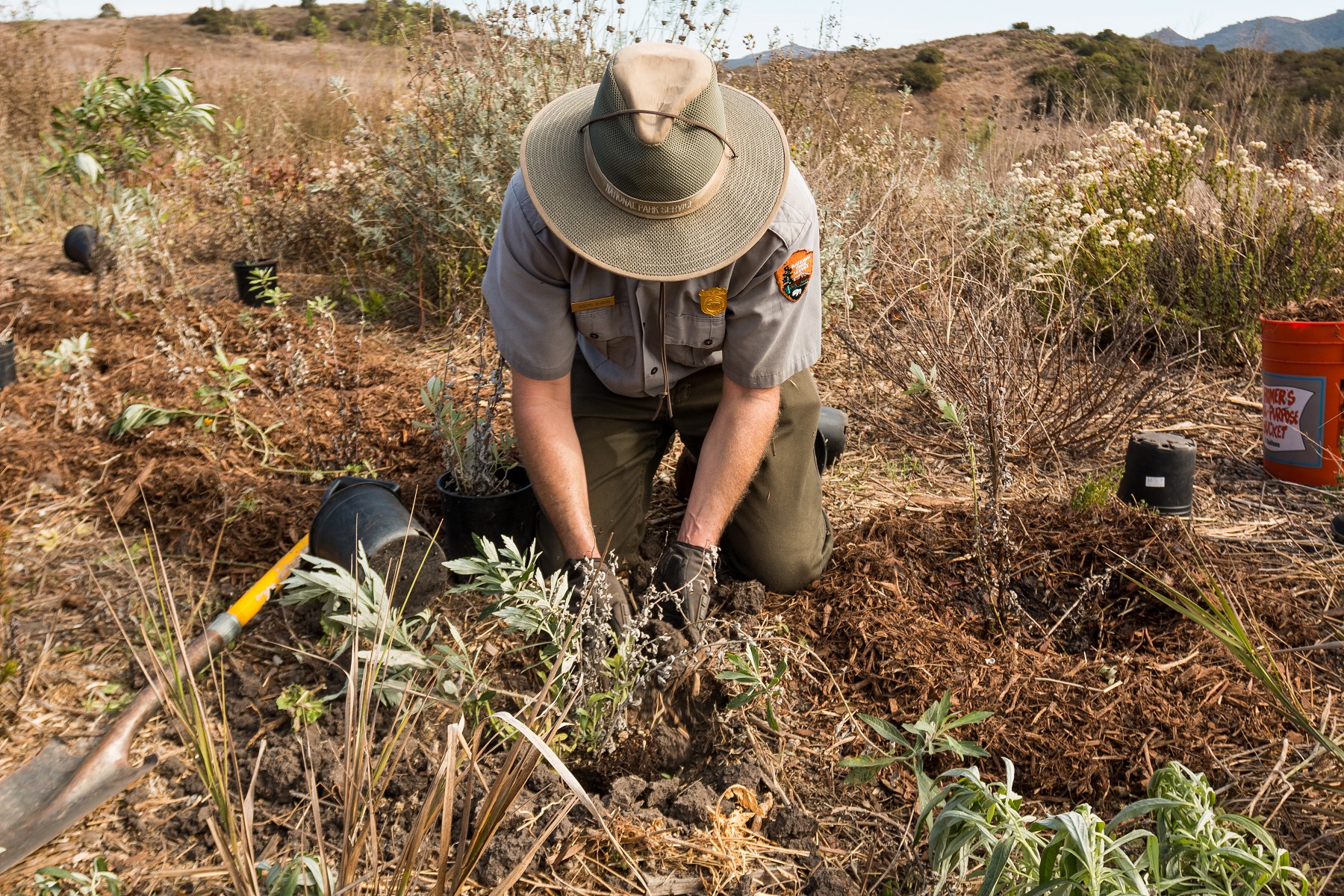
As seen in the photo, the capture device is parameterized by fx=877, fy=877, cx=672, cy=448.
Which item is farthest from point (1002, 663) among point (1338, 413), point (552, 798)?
point (1338, 413)

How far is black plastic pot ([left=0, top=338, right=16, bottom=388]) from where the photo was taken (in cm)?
378

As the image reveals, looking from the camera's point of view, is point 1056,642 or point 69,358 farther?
point 69,358

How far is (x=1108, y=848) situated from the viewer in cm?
121

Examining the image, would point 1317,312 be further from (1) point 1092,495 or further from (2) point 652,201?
(2) point 652,201

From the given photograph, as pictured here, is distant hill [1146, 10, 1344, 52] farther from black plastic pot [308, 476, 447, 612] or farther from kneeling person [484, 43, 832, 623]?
black plastic pot [308, 476, 447, 612]

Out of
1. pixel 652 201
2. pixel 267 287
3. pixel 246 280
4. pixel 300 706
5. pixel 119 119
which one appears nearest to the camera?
pixel 652 201

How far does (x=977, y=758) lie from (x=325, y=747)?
1.46 meters

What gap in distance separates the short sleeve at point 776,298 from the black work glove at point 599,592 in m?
0.66

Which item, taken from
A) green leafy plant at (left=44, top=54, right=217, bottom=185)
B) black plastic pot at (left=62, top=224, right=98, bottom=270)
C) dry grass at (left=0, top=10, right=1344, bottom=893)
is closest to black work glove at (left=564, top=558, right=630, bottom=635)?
dry grass at (left=0, top=10, right=1344, bottom=893)

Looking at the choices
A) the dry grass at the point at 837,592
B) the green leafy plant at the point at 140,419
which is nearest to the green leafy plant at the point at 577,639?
the dry grass at the point at 837,592

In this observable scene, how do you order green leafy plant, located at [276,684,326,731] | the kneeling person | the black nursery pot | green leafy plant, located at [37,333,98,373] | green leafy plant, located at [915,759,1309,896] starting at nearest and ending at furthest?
green leafy plant, located at [915,759,1309,896], the kneeling person, green leafy plant, located at [276,684,326,731], green leafy plant, located at [37,333,98,373], the black nursery pot

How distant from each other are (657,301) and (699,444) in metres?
0.63

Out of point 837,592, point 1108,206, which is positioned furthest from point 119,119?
point 1108,206

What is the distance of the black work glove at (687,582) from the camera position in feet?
7.33
